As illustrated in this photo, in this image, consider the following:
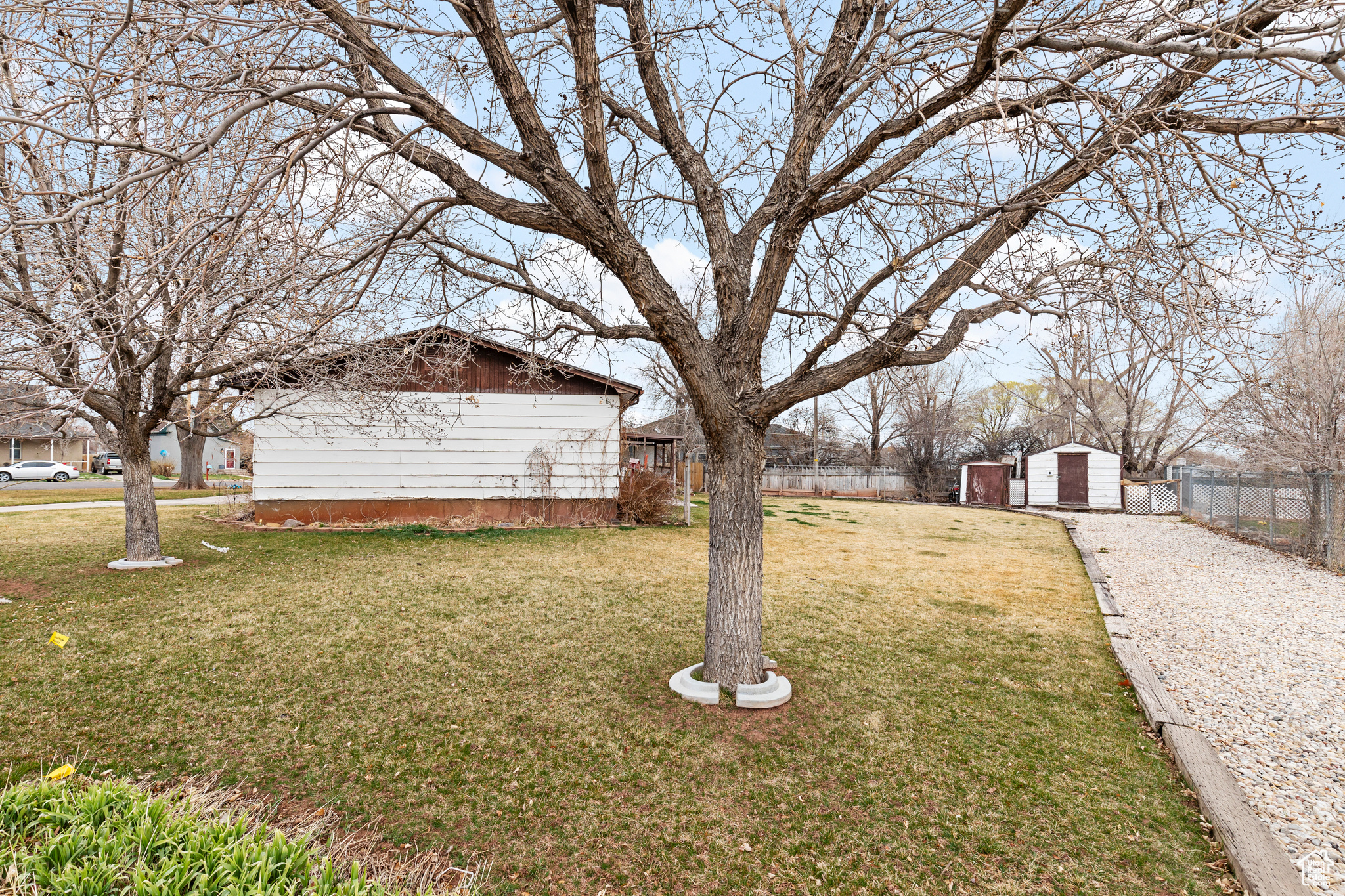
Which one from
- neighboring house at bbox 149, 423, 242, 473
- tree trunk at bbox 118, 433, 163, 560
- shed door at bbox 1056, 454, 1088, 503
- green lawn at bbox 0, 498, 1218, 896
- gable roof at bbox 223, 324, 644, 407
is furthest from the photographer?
neighboring house at bbox 149, 423, 242, 473

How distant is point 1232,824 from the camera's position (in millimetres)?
3010

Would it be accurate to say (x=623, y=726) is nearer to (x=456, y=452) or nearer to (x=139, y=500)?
(x=139, y=500)

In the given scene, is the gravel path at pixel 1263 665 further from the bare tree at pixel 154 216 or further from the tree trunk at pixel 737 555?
the bare tree at pixel 154 216

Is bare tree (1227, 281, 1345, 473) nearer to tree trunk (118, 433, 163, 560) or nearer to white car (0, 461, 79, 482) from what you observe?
tree trunk (118, 433, 163, 560)

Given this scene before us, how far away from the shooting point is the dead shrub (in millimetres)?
13859

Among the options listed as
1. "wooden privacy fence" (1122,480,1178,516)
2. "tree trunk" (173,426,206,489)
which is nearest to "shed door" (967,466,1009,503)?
"wooden privacy fence" (1122,480,1178,516)

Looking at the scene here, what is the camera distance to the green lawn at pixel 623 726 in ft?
9.39

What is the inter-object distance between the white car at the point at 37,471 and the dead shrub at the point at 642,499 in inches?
1329

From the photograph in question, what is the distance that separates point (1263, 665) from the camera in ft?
18.4

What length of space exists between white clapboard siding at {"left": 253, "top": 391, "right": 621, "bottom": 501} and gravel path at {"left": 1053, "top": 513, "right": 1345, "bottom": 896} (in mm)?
9694

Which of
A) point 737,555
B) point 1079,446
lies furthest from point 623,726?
point 1079,446

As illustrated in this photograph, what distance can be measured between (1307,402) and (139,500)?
59.7 ft

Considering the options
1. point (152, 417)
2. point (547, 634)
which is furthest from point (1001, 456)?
point (152, 417)

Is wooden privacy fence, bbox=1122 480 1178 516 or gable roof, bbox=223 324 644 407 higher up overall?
gable roof, bbox=223 324 644 407
